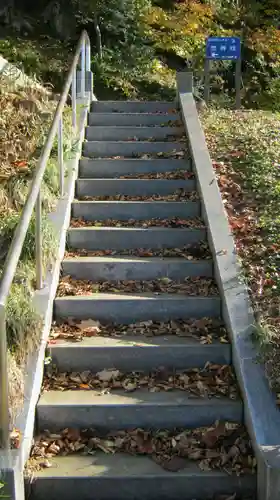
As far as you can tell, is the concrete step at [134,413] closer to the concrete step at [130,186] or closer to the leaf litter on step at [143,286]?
the leaf litter on step at [143,286]

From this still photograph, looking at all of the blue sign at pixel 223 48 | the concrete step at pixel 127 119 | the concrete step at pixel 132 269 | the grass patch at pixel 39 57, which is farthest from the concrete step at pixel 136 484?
the grass patch at pixel 39 57

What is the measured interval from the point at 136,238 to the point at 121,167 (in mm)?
1571

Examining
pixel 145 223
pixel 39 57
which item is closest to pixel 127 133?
pixel 145 223

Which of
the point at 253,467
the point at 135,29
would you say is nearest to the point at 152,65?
the point at 135,29

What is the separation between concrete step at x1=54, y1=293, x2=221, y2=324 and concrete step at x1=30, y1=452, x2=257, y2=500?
1439 millimetres

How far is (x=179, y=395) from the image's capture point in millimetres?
4066

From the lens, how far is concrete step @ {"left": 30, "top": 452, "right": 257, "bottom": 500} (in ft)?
11.6

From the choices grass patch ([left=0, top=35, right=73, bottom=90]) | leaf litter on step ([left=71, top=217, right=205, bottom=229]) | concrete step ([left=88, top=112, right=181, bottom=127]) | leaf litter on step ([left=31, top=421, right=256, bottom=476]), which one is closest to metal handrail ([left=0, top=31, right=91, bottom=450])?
leaf litter on step ([left=71, top=217, right=205, bottom=229])

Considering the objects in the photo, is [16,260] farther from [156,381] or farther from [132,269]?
[132,269]

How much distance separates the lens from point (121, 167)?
279 inches

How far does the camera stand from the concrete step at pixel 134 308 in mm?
4801

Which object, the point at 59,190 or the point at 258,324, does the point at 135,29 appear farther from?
the point at 258,324

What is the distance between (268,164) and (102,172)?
6.08 feet

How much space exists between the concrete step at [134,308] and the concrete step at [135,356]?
451mm
